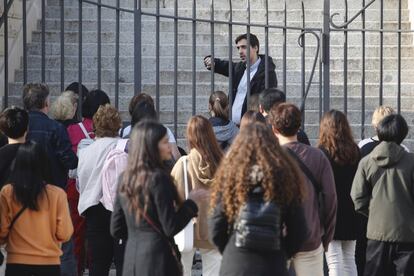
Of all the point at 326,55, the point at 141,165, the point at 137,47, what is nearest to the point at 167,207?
the point at 141,165

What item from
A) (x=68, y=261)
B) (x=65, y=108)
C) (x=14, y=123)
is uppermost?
(x=65, y=108)

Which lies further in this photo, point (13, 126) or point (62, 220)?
point (13, 126)

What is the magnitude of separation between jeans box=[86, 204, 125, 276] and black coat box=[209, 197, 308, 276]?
114 inches

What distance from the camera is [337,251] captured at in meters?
9.55

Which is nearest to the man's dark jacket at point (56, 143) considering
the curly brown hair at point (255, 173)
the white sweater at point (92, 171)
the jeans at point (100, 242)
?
the white sweater at point (92, 171)

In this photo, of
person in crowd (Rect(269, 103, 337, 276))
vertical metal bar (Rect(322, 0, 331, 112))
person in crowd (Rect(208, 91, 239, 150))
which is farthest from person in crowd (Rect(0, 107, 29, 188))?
vertical metal bar (Rect(322, 0, 331, 112))

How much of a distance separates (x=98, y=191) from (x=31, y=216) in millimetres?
1827

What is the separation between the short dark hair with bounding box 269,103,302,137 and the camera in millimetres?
8359

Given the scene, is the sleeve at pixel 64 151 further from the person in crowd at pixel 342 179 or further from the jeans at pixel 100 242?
the person in crowd at pixel 342 179

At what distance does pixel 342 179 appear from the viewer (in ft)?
31.4

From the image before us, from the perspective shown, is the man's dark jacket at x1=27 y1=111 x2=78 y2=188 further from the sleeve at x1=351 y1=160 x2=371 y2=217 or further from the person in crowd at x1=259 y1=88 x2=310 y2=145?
the sleeve at x1=351 y1=160 x2=371 y2=217

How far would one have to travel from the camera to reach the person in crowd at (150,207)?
7.16m

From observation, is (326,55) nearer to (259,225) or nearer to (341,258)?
(341,258)

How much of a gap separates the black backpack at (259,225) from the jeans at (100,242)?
307 centimetres
